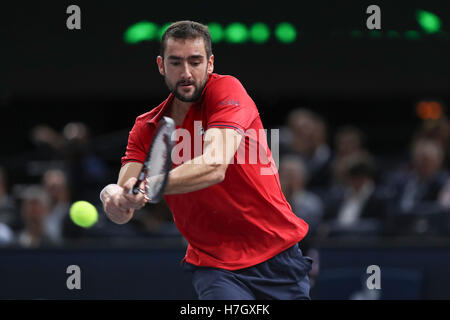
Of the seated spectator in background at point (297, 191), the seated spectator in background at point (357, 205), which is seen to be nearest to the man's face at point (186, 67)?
the seated spectator in background at point (297, 191)

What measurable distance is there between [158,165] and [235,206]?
417 mm

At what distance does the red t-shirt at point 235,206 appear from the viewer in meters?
3.14

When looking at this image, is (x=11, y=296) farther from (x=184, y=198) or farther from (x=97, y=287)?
(x=184, y=198)

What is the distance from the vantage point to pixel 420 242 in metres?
5.61

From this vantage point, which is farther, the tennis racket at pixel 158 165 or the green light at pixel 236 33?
the green light at pixel 236 33

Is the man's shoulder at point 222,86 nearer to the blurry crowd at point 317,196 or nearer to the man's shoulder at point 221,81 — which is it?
the man's shoulder at point 221,81

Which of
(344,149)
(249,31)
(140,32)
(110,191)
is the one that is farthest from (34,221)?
(110,191)

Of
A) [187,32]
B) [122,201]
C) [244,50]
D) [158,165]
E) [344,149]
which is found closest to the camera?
[122,201]

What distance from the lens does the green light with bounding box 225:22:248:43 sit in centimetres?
670

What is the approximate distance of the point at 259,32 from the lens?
22.1 feet

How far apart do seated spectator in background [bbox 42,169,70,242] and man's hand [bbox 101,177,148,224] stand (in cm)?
339

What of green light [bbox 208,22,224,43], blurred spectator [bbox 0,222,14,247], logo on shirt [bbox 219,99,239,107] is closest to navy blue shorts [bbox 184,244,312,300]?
logo on shirt [bbox 219,99,239,107]

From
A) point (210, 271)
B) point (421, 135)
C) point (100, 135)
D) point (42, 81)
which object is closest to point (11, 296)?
point (42, 81)

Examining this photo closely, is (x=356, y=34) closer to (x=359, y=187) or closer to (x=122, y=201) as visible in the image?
(x=359, y=187)
